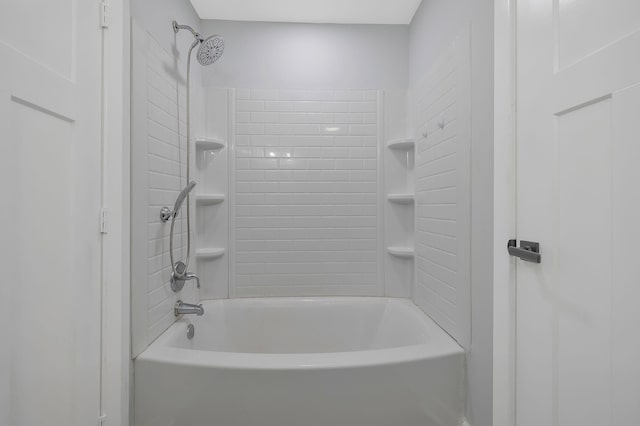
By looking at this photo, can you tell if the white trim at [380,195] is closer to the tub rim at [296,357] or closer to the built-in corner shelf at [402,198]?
the built-in corner shelf at [402,198]

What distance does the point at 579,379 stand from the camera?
78 centimetres

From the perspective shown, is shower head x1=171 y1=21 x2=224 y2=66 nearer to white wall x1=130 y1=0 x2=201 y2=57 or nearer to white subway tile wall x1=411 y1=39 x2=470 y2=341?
white wall x1=130 y1=0 x2=201 y2=57

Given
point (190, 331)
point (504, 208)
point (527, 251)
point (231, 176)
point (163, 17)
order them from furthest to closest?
1. point (231, 176)
2. point (190, 331)
3. point (163, 17)
4. point (504, 208)
5. point (527, 251)

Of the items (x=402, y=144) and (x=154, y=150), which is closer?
(x=154, y=150)

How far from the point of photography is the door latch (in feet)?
2.93

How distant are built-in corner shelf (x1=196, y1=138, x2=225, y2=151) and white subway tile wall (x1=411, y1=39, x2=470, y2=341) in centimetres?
128

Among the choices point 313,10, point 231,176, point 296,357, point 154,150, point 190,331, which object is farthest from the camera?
point 231,176

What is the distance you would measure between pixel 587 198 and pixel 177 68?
6.13 ft

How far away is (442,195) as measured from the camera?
1.64m

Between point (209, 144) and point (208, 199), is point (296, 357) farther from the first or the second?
point (209, 144)

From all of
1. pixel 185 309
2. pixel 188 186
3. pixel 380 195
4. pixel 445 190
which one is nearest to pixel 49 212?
pixel 188 186

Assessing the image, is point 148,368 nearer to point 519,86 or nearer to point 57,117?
point 57,117

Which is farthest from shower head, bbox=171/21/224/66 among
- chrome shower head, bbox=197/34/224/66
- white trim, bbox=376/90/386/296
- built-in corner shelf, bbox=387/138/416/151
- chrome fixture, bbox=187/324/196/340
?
chrome fixture, bbox=187/324/196/340

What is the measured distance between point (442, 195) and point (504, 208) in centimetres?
61
